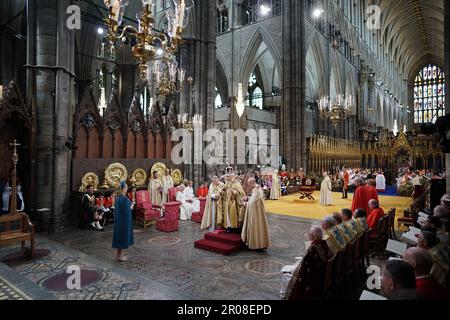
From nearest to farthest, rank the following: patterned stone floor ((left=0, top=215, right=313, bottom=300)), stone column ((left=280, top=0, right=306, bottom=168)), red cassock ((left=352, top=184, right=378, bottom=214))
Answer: patterned stone floor ((left=0, top=215, right=313, bottom=300))
red cassock ((left=352, top=184, right=378, bottom=214))
stone column ((left=280, top=0, right=306, bottom=168))

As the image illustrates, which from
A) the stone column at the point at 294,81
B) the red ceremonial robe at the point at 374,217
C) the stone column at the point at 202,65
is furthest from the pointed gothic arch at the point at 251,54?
the red ceremonial robe at the point at 374,217

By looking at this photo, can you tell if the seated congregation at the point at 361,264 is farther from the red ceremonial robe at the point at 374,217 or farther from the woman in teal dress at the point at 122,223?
the woman in teal dress at the point at 122,223

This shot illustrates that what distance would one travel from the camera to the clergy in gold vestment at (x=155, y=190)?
1116 cm

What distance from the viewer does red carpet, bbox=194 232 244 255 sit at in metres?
6.73

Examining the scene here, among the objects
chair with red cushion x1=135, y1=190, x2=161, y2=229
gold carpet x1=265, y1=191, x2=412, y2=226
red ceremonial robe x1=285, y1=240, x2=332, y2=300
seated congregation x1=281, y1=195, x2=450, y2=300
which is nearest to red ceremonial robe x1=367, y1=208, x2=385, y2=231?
seated congregation x1=281, y1=195, x2=450, y2=300

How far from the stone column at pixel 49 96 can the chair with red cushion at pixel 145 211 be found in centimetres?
225

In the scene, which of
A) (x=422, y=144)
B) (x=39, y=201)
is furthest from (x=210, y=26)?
(x=422, y=144)

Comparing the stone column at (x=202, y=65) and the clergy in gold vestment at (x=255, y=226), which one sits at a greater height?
the stone column at (x=202, y=65)

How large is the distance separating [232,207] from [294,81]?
1551 cm

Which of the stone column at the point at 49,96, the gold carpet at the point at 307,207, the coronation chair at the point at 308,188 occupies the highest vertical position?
the stone column at the point at 49,96

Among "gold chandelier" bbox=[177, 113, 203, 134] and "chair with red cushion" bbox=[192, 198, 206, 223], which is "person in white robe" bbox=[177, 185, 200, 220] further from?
"gold chandelier" bbox=[177, 113, 203, 134]

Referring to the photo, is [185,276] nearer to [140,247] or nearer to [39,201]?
[140,247]

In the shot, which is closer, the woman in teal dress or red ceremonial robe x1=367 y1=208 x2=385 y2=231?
the woman in teal dress

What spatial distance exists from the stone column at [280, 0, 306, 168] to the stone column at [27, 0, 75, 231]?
15.0m
